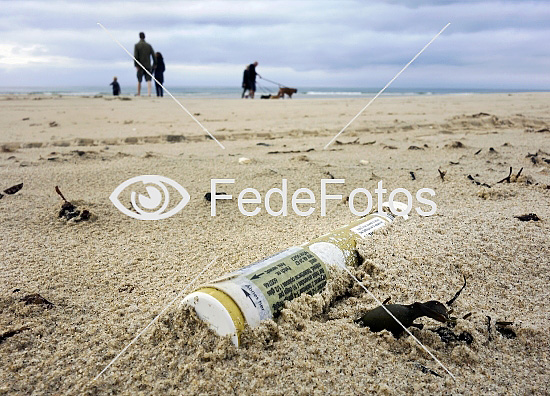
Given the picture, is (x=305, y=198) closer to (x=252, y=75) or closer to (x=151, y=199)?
(x=151, y=199)

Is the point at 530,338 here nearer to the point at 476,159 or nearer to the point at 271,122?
the point at 476,159

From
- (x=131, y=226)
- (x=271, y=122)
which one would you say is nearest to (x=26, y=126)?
(x=271, y=122)

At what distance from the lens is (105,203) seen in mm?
2377

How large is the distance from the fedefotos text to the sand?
0.06 m

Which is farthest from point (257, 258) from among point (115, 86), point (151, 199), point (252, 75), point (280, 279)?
point (115, 86)

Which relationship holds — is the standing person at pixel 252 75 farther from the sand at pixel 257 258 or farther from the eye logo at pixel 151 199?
the eye logo at pixel 151 199

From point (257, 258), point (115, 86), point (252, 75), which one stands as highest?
point (252, 75)

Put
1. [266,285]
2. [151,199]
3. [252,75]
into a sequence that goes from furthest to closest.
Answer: [252,75], [151,199], [266,285]

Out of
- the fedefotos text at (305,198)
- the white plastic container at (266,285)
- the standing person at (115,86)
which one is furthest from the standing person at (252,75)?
the white plastic container at (266,285)

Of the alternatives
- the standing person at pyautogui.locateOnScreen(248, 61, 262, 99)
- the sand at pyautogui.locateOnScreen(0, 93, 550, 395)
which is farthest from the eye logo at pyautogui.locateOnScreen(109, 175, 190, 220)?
the standing person at pyautogui.locateOnScreen(248, 61, 262, 99)

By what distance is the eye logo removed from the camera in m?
2.27

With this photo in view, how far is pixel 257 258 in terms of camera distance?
5.50 feet

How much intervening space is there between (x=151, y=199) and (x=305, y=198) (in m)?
0.90

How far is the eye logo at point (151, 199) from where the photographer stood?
2.27 metres
